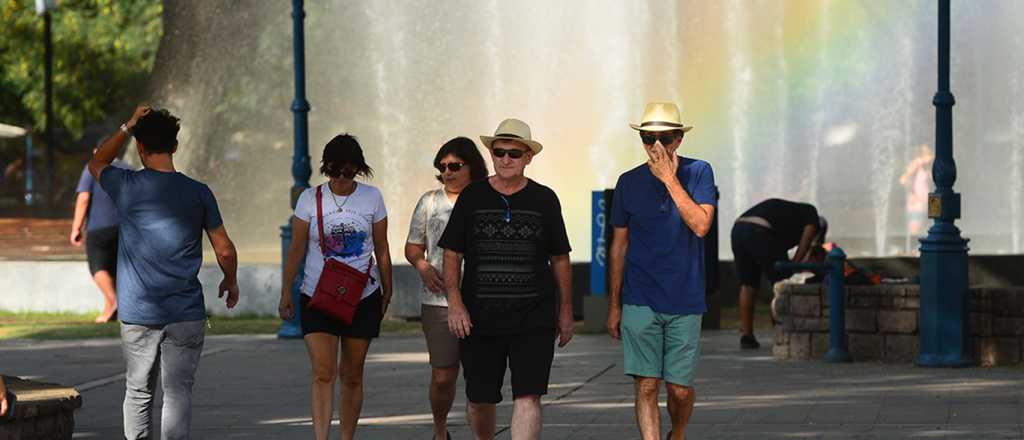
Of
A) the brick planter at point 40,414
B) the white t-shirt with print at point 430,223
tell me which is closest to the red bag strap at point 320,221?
the white t-shirt with print at point 430,223

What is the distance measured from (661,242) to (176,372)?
2.07 metres

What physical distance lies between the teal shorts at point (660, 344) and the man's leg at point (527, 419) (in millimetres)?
660

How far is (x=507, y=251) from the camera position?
26.4ft

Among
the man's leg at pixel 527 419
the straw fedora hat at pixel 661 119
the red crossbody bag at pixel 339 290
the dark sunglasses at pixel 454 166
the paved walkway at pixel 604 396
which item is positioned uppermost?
the straw fedora hat at pixel 661 119

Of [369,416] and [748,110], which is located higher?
[748,110]

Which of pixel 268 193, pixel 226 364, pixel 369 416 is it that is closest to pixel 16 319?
pixel 226 364

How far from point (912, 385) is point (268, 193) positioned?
1592cm

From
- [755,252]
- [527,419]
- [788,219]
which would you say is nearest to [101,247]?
[755,252]

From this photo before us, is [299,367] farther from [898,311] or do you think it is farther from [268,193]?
[268,193]

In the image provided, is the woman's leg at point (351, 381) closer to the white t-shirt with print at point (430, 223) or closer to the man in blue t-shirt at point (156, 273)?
the white t-shirt with print at point (430, 223)

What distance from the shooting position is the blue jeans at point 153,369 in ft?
26.2

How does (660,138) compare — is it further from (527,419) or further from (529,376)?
(527,419)

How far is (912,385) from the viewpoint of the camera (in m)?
12.2

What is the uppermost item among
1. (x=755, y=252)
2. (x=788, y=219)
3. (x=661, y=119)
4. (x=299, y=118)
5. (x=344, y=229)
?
(x=299, y=118)
